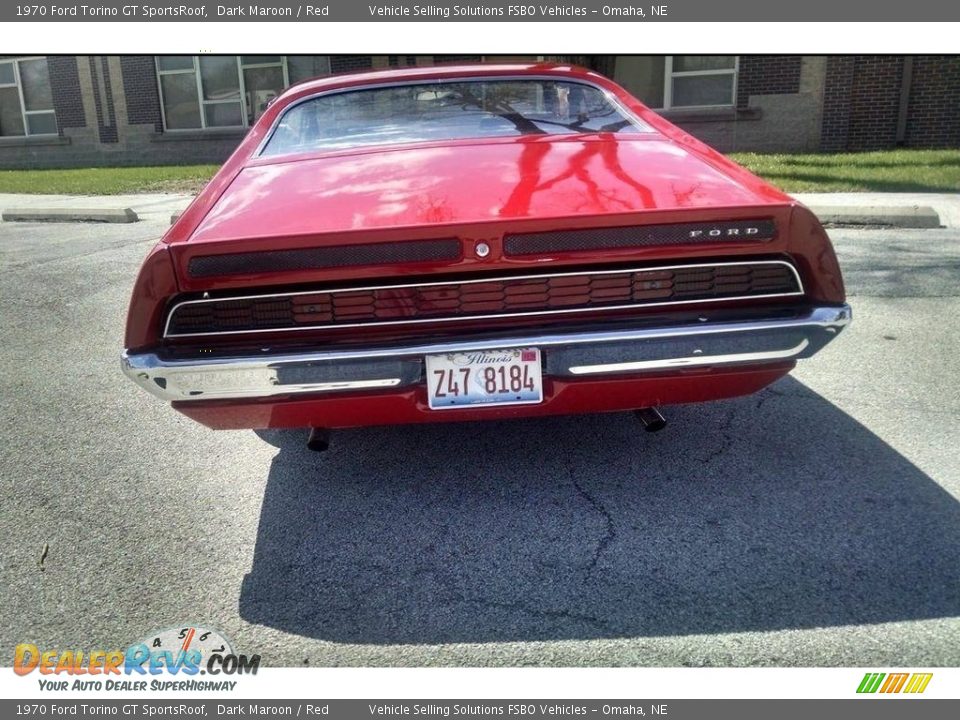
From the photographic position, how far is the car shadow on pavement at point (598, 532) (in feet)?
7.91

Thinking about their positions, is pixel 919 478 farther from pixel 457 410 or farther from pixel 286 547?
pixel 286 547

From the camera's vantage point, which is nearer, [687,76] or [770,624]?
[770,624]

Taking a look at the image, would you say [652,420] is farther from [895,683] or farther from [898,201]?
[898,201]

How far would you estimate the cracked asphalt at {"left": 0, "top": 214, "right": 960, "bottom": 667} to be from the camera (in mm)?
2340

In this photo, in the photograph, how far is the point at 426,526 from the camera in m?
2.91

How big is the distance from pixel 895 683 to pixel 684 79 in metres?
14.2

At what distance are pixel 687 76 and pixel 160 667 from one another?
1446cm

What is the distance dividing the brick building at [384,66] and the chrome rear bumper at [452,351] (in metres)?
10.1

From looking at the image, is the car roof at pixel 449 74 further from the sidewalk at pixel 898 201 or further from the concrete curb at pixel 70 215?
the concrete curb at pixel 70 215

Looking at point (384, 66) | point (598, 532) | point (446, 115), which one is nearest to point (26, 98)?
point (384, 66)

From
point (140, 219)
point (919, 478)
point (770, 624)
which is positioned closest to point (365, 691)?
point (770, 624)

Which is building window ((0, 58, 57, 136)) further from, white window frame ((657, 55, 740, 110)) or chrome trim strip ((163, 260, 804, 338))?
chrome trim strip ((163, 260, 804, 338))

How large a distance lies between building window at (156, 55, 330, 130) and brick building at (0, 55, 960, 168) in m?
0.02

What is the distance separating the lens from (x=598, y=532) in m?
2.82
